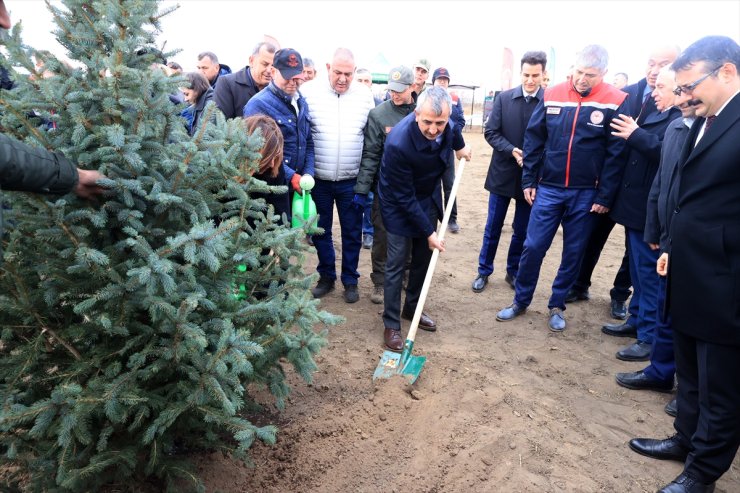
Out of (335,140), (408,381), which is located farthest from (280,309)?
(335,140)

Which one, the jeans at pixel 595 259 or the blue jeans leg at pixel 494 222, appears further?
the blue jeans leg at pixel 494 222

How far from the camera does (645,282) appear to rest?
4.25m

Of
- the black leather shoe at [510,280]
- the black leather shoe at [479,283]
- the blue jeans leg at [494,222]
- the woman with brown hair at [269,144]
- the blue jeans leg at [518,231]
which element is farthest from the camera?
the black leather shoe at [510,280]

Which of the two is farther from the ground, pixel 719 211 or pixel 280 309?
pixel 719 211

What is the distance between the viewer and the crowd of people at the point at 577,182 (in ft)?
8.61

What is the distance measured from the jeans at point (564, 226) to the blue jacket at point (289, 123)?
86.6 inches

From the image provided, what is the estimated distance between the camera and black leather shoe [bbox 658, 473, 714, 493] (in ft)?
8.86

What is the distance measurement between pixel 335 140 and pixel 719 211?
10.8 ft

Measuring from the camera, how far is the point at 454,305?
209 inches

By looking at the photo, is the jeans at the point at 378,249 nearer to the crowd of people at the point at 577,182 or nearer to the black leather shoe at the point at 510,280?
the crowd of people at the point at 577,182

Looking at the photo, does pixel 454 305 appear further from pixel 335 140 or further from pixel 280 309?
pixel 280 309

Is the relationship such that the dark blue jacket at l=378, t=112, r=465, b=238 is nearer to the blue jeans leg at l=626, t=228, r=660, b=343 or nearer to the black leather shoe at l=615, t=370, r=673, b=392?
the blue jeans leg at l=626, t=228, r=660, b=343

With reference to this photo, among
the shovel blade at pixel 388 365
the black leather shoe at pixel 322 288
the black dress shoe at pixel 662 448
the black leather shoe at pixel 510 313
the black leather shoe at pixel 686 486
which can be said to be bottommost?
the black leather shoe at pixel 322 288

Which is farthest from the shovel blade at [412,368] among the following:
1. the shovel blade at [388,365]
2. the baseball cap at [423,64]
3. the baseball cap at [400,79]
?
the baseball cap at [423,64]
